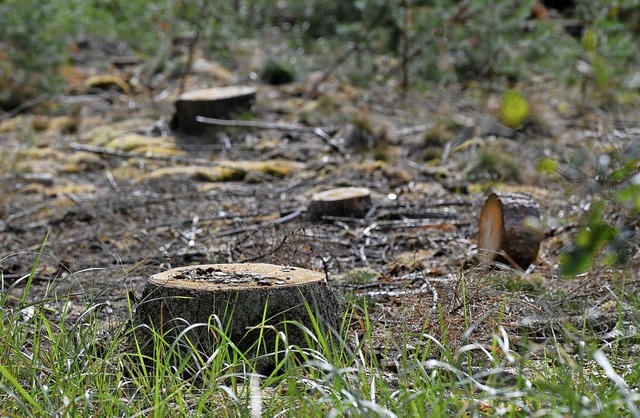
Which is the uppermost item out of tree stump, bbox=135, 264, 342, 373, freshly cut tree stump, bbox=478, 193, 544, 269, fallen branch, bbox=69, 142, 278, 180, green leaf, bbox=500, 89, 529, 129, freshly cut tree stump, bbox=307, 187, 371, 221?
green leaf, bbox=500, 89, 529, 129

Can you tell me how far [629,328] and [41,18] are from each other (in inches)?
343

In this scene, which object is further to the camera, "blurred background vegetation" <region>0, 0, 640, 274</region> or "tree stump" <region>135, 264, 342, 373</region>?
"blurred background vegetation" <region>0, 0, 640, 274</region>

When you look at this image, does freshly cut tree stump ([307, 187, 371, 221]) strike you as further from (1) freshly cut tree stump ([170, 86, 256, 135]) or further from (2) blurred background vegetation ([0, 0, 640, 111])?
(2) blurred background vegetation ([0, 0, 640, 111])

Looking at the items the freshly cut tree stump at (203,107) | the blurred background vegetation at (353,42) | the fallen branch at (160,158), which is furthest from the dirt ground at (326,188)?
the blurred background vegetation at (353,42)

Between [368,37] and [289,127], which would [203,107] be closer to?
A: [289,127]

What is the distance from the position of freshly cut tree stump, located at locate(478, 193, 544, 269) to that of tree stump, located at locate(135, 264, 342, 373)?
145 cm

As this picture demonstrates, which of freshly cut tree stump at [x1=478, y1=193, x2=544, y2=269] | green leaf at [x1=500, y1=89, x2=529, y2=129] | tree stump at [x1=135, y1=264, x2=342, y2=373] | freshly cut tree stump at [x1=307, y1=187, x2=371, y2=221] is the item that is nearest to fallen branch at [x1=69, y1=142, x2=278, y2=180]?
freshly cut tree stump at [x1=307, y1=187, x2=371, y2=221]

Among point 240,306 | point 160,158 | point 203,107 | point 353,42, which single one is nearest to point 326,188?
point 160,158

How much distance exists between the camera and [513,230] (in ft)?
14.8

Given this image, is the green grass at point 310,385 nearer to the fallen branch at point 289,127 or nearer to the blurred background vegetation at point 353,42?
the fallen branch at point 289,127

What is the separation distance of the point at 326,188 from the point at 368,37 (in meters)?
5.14

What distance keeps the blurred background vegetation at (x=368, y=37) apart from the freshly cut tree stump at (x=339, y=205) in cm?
408

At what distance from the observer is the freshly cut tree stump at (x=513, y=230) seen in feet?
14.8

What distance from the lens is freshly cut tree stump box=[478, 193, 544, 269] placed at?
4504mm
